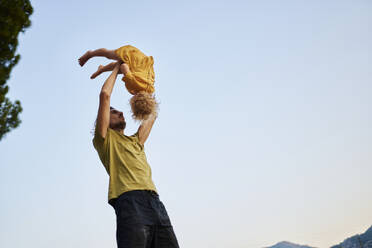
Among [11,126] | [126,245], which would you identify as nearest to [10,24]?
[11,126]

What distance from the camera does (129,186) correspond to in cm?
278

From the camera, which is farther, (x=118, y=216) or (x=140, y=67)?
(x=140, y=67)

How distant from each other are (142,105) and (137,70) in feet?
1.43

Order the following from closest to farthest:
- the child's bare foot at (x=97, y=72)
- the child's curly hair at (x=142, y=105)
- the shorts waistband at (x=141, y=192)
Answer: the shorts waistband at (x=141, y=192), the child's curly hair at (x=142, y=105), the child's bare foot at (x=97, y=72)

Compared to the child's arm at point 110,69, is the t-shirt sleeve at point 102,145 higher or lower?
lower

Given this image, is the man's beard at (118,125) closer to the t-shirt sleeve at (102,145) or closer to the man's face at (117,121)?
Answer: the man's face at (117,121)

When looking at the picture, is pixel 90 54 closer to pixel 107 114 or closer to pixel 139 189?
pixel 107 114

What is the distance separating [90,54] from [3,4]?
4.41ft

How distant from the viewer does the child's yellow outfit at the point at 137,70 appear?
3.51m

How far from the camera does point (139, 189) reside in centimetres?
278

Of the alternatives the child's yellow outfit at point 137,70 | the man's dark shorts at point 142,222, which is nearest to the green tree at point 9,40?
the child's yellow outfit at point 137,70

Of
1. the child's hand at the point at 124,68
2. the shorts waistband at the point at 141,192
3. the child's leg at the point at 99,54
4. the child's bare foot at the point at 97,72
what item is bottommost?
the shorts waistband at the point at 141,192

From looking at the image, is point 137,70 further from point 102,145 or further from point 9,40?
point 9,40

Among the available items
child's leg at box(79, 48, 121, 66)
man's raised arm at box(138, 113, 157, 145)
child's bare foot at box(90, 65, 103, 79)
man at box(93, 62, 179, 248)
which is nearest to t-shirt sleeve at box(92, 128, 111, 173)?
man at box(93, 62, 179, 248)
